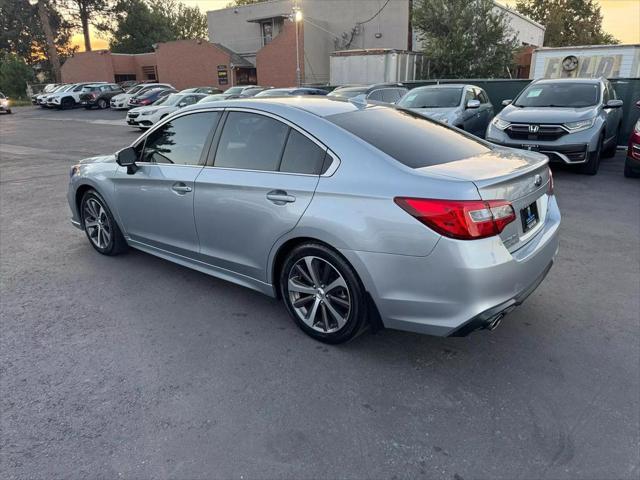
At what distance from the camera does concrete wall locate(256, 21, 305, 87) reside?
31.8 metres

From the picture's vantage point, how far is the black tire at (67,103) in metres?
35.8

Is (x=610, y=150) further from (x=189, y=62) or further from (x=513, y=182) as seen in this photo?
(x=189, y=62)

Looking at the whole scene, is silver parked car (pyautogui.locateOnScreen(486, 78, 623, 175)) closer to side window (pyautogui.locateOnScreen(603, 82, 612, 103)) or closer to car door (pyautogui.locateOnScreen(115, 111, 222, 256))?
side window (pyautogui.locateOnScreen(603, 82, 612, 103))

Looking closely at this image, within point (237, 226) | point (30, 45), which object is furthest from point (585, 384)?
point (30, 45)

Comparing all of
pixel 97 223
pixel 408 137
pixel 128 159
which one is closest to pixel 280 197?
pixel 408 137

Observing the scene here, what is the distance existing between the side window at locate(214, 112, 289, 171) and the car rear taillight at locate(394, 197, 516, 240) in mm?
1173

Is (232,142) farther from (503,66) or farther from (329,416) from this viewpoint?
(503,66)

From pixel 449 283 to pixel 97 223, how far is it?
157 inches

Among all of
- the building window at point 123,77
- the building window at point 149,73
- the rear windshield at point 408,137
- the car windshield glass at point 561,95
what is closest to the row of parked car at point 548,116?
the car windshield glass at point 561,95

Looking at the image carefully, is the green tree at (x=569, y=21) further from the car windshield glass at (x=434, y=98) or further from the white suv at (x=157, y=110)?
the car windshield glass at (x=434, y=98)

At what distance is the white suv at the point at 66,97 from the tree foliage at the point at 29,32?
24.1m

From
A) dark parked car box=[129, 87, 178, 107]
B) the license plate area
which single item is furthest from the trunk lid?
dark parked car box=[129, 87, 178, 107]

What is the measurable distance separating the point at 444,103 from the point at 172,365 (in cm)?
992

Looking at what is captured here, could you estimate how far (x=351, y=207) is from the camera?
2.95 m
